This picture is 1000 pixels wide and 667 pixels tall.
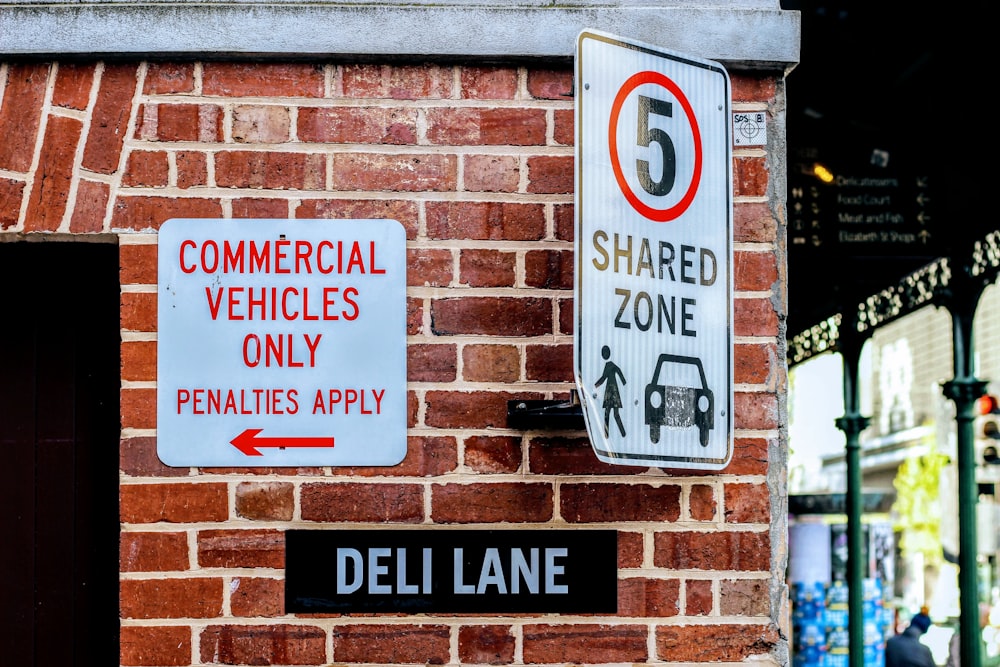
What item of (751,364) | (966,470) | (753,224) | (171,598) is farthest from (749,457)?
(966,470)

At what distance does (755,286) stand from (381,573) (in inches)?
45.4

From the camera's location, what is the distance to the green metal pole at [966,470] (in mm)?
7848

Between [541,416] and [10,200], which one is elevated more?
[10,200]

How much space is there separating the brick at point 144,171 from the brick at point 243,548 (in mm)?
853

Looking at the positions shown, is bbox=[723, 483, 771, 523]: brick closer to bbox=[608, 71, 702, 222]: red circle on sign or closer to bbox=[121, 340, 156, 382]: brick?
bbox=[608, 71, 702, 222]: red circle on sign

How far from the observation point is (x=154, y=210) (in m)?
2.67

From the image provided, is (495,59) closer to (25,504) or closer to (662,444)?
(662,444)

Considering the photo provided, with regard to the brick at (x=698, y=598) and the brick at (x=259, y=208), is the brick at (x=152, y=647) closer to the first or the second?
the brick at (x=259, y=208)

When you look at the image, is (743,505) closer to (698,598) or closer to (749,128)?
(698,598)

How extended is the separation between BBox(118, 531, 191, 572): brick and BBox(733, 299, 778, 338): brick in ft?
4.72

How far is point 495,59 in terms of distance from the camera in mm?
2734

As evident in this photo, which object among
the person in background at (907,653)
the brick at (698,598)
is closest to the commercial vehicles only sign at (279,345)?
the brick at (698,598)

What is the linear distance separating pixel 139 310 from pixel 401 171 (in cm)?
72

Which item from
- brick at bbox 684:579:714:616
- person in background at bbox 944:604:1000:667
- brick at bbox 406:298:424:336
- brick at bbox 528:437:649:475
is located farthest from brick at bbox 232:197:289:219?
person in background at bbox 944:604:1000:667
